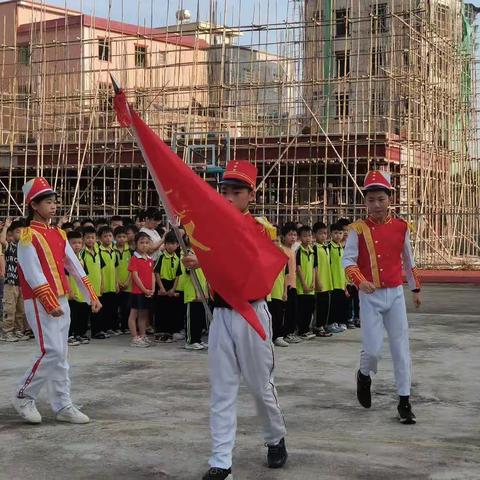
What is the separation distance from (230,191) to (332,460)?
1759 millimetres

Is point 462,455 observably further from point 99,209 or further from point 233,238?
point 99,209

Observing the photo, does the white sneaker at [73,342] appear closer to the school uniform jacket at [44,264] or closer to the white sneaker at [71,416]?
the school uniform jacket at [44,264]

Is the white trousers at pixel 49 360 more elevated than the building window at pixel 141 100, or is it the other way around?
the building window at pixel 141 100

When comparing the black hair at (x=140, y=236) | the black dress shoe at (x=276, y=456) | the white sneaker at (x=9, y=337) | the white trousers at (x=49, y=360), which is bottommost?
the white sneaker at (x=9, y=337)

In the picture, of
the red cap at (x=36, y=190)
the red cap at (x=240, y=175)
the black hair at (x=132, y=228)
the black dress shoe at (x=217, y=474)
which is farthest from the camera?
the black hair at (x=132, y=228)

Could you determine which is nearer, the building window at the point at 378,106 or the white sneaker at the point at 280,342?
the white sneaker at the point at 280,342

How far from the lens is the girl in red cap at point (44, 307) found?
6375mm

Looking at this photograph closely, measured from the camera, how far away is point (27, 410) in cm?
642

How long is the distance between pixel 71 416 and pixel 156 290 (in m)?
4.95

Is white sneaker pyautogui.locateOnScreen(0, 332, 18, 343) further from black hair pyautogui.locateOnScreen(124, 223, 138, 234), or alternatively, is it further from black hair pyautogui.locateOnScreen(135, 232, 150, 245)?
black hair pyautogui.locateOnScreen(124, 223, 138, 234)

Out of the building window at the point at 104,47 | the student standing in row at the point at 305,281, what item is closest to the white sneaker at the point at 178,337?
the student standing in row at the point at 305,281

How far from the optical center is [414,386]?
26.1ft

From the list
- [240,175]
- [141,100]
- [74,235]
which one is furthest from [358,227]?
[141,100]

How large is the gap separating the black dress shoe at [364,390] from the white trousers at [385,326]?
0.16ft
